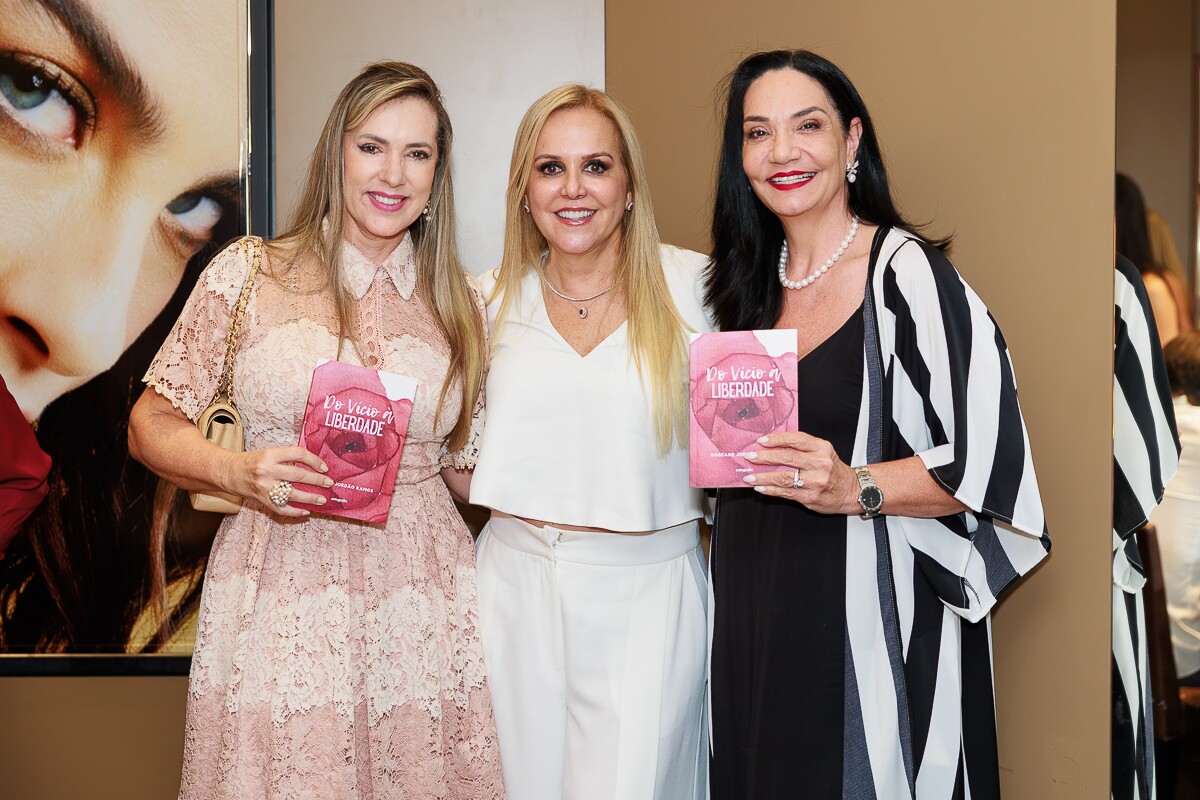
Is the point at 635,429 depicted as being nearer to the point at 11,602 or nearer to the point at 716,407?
the point at 716,407

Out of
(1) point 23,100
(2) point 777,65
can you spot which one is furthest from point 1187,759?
(1) point 23,100

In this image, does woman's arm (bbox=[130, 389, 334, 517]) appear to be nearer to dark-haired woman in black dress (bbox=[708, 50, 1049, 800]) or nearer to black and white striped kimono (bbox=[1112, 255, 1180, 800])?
dark-haired woman in black dress (bbox=[708, 50, 1049, 800])

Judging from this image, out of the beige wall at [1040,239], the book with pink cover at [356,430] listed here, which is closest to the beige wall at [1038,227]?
the beige wall at [1040,239]

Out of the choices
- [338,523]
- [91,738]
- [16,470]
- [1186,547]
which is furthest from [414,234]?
[91,738]

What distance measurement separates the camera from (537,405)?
251 cm

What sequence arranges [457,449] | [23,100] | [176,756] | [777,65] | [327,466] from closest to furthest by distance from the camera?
[327,466], [777,65], [457,449], [23,100], [176,756]

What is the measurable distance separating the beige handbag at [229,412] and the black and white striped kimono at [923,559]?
1406mm

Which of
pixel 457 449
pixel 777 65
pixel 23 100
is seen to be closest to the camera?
pixel 777 65

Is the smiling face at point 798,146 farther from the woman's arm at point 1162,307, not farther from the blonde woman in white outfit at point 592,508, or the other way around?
the woman's arm at point 1162,307

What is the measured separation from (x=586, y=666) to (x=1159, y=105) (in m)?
1.80

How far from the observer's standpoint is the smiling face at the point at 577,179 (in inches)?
101

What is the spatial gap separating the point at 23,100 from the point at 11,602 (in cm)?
167

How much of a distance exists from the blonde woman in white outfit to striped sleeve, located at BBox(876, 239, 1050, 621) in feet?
1.83

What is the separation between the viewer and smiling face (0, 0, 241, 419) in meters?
3.31
